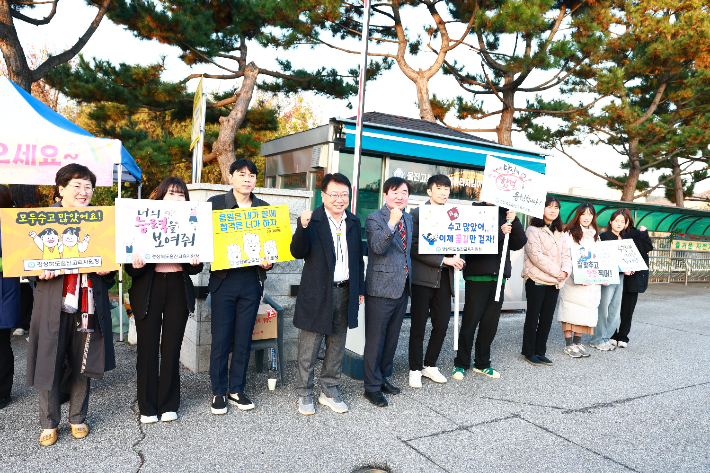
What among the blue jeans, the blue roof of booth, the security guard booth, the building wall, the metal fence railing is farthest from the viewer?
the metal fence railing

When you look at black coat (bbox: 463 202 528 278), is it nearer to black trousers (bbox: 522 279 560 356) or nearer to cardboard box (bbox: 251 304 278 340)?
black trousers (bbox: 522 279 560 356)

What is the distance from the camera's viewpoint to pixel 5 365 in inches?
148

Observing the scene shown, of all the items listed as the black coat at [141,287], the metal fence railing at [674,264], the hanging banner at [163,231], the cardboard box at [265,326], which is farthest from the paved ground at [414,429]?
the metal fence railing at [674,264]

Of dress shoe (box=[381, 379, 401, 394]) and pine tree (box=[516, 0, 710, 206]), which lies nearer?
dress shoe (box=[381, 379, 401, 394])

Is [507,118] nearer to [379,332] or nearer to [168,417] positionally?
[379,332]

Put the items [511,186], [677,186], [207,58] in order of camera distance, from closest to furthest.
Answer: [511,186]
[207,58]
[677,186]

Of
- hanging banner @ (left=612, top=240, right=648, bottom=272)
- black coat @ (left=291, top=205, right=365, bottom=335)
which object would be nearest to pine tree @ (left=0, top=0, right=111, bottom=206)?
black coat @ (left=291, top=205, right=365, bottom=335)

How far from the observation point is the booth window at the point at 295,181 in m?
7.84

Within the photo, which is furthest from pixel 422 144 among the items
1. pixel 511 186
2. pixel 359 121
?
pixel 511 186

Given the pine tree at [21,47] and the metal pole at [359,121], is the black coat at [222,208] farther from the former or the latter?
the pine tree at [21,47]

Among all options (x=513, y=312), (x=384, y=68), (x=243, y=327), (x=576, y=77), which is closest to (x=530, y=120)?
(x=576, y=77)

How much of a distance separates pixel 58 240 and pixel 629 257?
6392 millimetres

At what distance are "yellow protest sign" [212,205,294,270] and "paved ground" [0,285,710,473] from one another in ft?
3.93

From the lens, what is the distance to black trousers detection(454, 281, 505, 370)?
480cm
